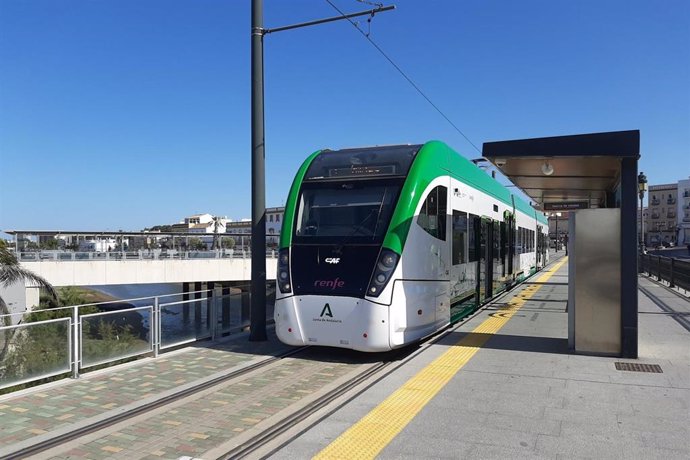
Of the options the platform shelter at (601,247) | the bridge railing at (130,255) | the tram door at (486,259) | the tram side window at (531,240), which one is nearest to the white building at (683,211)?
the bridge railing at (130,255)

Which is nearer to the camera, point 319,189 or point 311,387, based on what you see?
point 311,387

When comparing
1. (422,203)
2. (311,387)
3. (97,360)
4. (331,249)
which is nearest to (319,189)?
(331,249)

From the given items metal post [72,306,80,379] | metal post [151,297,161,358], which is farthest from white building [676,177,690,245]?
metal post [72,306,80,379]

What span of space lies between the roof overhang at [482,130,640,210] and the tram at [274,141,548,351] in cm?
114

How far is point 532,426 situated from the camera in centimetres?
503

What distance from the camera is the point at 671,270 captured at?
758 inches

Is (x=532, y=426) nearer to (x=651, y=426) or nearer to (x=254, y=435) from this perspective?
(x=651, y=426)

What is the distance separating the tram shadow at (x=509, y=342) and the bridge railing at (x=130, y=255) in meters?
34.1

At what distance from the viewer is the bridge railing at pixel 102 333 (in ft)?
20.9

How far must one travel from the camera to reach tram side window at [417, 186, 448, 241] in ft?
27.0

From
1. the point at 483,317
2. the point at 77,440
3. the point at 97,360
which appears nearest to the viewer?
the point at 77,440

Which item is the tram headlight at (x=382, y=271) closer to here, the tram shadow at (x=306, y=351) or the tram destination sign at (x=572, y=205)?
the tram shadow at (x=306, y=351)

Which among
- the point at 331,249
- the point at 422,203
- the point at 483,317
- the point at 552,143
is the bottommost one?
the point at 483,317

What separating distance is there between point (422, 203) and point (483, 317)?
479 centimetres
